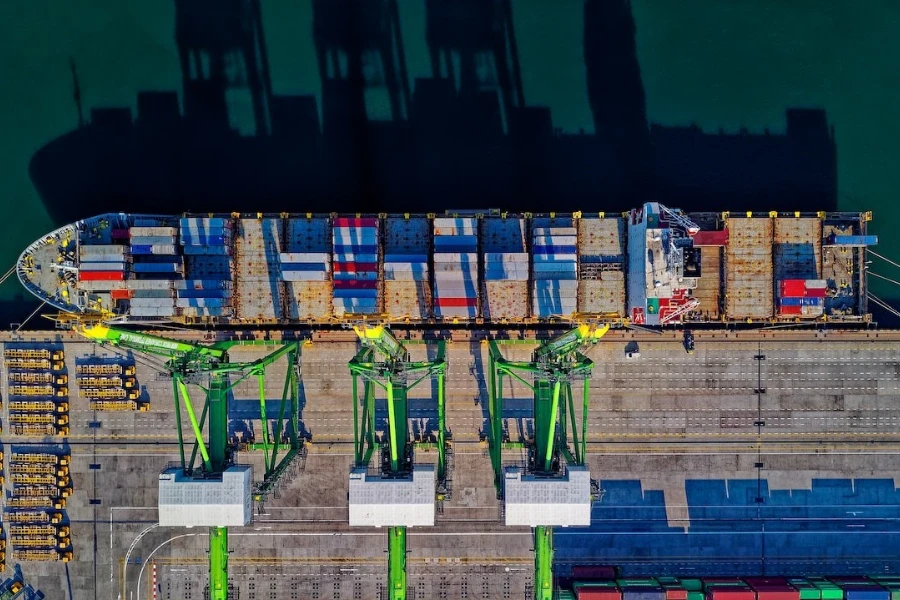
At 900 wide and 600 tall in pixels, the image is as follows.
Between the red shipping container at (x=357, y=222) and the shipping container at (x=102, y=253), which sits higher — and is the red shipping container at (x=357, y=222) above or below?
above

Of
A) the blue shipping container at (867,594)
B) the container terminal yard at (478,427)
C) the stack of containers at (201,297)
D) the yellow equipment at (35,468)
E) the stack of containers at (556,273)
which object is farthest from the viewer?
the yellow equipment at (35,468)

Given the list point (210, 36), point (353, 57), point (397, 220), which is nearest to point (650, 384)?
point (397, 220)

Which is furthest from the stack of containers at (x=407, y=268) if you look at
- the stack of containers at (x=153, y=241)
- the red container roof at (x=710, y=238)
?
the red container roof at (x=710, y=238)

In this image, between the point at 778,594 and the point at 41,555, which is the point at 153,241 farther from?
the point at 778,594

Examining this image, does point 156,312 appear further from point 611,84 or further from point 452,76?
point 611,84

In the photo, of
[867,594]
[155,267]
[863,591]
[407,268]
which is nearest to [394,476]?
[407,268]

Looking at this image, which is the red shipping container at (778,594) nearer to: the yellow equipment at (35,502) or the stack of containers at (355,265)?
the stack of containers at (355,265)

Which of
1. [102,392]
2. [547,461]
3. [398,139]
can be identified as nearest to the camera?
[547,461]
